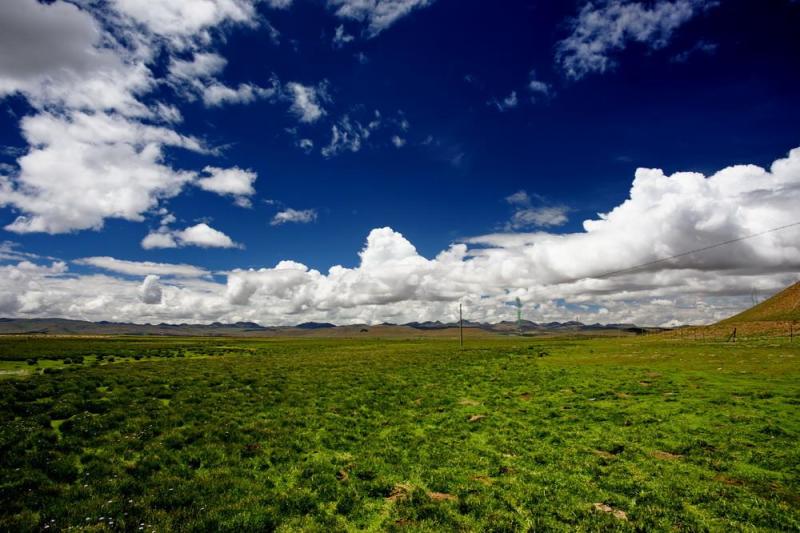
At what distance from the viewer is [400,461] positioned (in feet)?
55.5

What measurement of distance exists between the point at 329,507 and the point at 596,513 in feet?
27.6

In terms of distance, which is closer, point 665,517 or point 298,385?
point 665,517

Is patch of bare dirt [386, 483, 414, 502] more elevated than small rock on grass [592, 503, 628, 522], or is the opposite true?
small rock on grass [592, 503, 628, 522]

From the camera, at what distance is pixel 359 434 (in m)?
21.4

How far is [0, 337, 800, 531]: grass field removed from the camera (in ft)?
37.8

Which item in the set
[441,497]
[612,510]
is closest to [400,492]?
[441,497]

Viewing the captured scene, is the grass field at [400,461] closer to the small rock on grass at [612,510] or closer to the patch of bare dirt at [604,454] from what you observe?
the small rock on grass at [612,510]

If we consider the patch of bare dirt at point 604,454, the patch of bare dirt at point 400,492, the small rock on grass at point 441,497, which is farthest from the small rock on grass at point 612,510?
the patch of bare dirt at point 400,492

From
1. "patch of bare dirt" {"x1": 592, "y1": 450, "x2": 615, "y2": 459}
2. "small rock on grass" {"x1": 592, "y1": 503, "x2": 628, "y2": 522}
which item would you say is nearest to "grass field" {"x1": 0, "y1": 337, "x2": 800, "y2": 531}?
"small rock on grass" {"x1": 592, "y1": 503, "x2": 628, "y2": 522}

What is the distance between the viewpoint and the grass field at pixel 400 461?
11531 millimetres

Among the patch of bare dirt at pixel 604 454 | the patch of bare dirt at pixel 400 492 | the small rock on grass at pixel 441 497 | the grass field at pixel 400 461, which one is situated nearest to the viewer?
the grass field at pixel 400 461

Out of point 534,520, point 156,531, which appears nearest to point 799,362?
point 534,520

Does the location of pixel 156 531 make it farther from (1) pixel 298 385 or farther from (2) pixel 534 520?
(1) pixel 298 385

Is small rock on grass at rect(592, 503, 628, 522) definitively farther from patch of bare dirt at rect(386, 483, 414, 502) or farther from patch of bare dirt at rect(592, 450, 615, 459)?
patch of bare dirt at rect(386, 483, 414, 502)
